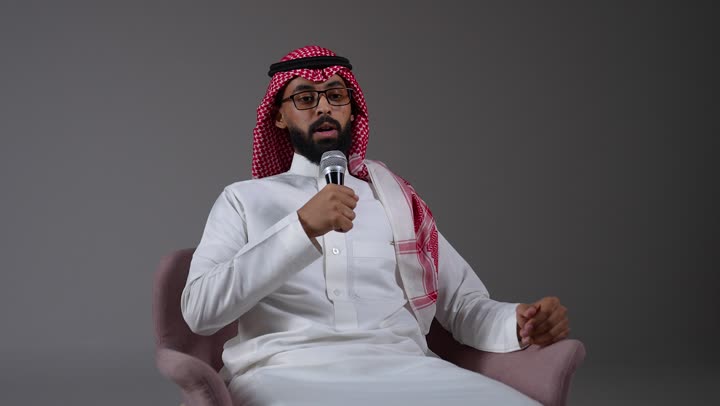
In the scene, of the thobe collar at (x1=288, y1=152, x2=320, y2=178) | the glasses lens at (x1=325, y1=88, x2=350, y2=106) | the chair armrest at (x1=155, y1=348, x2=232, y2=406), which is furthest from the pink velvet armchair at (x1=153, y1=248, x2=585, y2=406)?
the glasses lens at (x1=325, y1=88, x2=350, y2=106)

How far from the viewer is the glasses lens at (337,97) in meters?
3.14

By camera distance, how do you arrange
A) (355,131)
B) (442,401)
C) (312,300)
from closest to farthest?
(442,401)
(312,300)
(355,131)

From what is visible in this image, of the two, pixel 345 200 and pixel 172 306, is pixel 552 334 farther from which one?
pixel 172 306

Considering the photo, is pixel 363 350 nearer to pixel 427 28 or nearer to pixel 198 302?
pixel 198 302

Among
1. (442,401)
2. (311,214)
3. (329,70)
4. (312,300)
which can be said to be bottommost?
(442,401)

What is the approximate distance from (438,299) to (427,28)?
11.7ft

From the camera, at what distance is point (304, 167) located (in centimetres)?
318

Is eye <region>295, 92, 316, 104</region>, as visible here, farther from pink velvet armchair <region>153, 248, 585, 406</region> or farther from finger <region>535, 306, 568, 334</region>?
finger <region>535, 306, 568, 334</region>

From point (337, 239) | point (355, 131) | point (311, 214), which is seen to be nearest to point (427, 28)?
point (355, 131)

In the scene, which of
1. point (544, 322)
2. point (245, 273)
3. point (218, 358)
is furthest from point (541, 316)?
point (218, 358)

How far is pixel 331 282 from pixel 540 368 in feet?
2.13

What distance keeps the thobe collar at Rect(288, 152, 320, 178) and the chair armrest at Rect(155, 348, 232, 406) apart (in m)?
0.95

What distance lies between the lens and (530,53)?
6.55m

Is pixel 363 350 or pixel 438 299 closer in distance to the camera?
pixel 363 350
